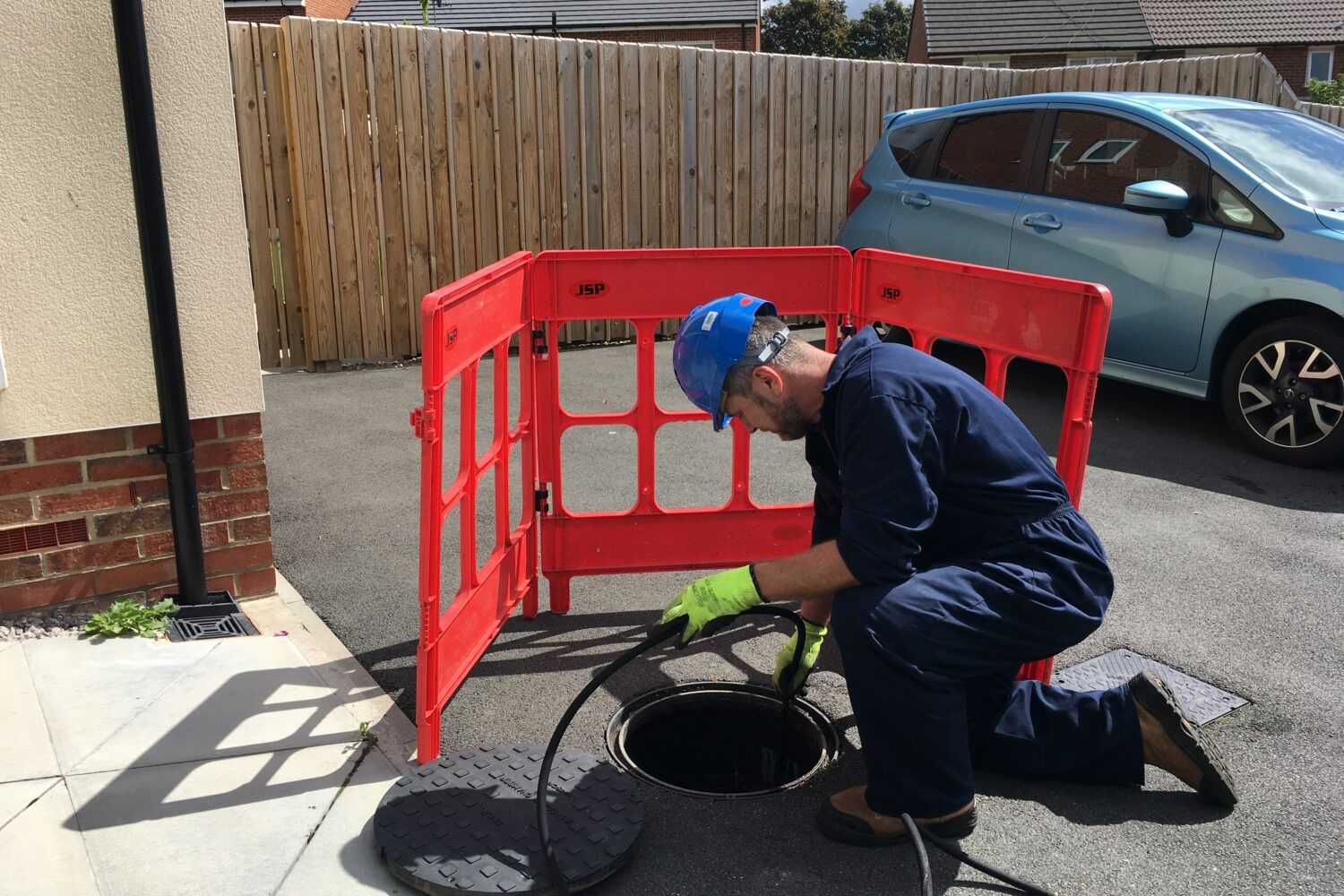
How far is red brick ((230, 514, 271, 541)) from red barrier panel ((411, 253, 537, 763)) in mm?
725

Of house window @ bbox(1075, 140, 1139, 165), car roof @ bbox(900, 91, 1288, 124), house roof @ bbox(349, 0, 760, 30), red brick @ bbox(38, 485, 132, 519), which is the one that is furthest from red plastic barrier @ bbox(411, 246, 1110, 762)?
house roof @ bbox(349, 0, 760, 30)

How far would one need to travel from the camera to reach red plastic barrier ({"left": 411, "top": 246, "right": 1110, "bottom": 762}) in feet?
11.2

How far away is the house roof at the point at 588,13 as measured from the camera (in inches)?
1231

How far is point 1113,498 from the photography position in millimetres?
5754

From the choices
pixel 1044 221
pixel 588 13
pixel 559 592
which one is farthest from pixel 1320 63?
pixel 559 592

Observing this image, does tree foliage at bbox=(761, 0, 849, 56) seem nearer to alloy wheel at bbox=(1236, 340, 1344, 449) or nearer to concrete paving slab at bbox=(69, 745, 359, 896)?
alloy wheel at bbox=(1236, 340, 1344, 449)

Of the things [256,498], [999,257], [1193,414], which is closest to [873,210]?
[999,257]

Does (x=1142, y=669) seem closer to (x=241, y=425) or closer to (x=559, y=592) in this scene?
(x=559, y=592)

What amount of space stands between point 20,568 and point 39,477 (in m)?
0.32

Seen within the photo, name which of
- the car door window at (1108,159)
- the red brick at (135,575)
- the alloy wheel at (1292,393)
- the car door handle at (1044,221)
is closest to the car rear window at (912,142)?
the car door window at (1108,159)

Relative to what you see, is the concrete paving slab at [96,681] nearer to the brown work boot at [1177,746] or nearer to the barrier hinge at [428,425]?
the barrier hinge at [428,425]

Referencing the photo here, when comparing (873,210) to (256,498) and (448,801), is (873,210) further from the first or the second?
(448,801)

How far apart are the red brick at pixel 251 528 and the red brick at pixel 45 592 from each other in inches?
20.1

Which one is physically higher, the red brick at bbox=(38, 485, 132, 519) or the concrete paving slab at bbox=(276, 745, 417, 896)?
the red brick at bbox=(38, 485, 132, 519)
